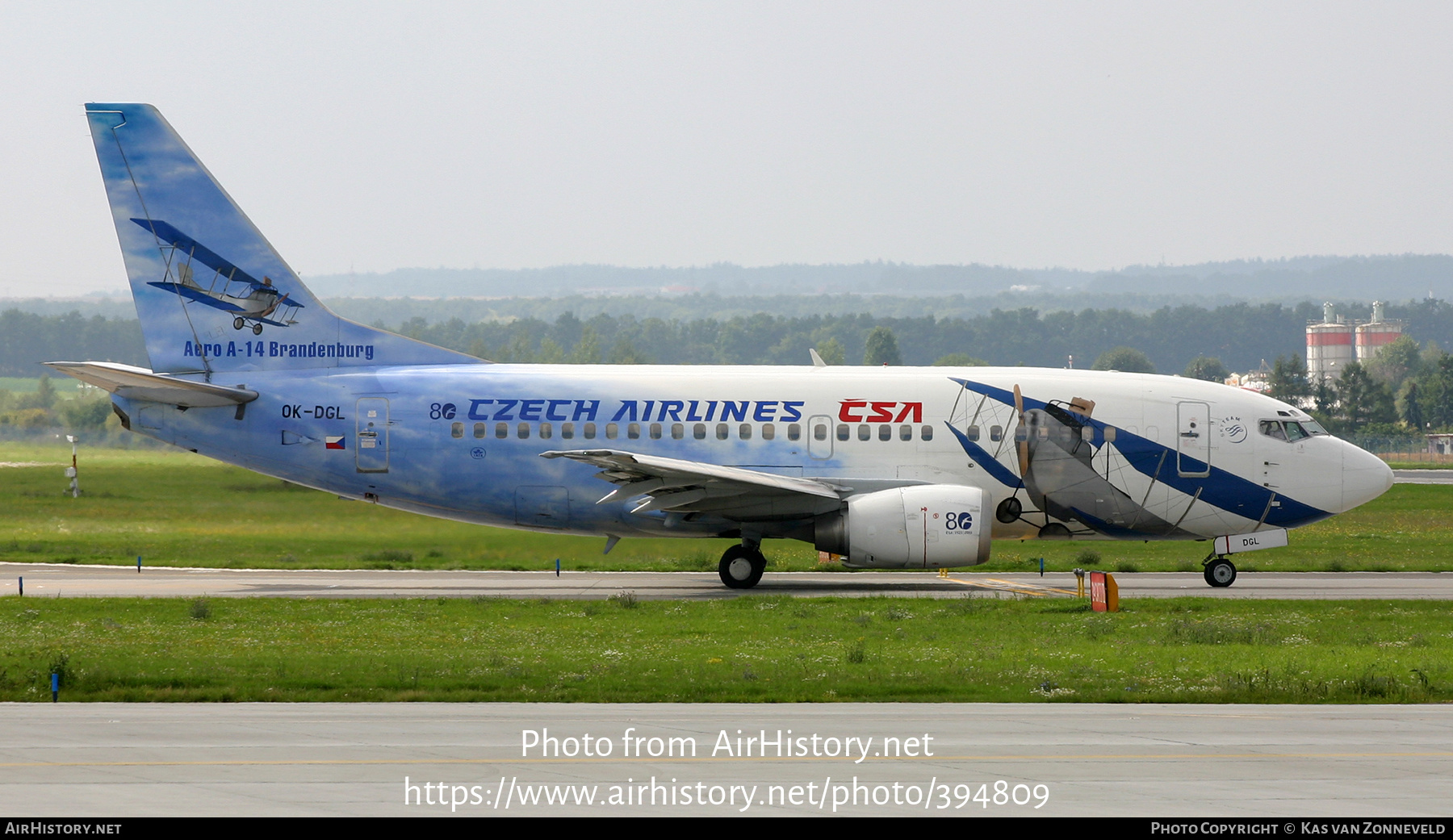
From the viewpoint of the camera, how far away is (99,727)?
50.4 ft

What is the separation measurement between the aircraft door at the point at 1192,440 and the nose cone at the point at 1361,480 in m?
2.94

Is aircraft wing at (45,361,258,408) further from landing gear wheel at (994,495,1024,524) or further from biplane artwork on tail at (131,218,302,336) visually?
landing gear wheel at (994,495,1024,524)

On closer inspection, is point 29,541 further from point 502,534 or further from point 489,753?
point 489,753

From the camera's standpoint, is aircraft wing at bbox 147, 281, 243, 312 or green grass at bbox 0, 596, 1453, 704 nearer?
green grass at bbox 0, 596, 1453, 704

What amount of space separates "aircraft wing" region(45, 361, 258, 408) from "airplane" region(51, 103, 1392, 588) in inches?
1.8

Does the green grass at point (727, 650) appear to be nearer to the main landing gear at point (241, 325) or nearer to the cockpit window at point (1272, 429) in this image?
the cockpit window at point (1272, 429)

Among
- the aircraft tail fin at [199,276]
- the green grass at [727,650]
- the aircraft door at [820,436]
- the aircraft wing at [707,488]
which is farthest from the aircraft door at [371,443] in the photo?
the aircraft door at [820,436]

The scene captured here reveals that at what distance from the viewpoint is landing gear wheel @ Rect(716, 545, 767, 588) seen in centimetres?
3058

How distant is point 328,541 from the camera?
3531cm

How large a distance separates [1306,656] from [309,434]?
64.5 feet

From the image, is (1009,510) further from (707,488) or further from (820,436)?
(707,488)

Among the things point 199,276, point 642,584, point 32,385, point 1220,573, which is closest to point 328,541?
point 199,276

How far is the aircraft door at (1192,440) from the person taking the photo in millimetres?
30766

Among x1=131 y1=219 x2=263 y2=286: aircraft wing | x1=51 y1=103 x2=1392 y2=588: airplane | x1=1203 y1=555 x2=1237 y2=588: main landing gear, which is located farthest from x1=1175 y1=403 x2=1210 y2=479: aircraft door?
x1=131 y1=219 x2=263 y2=286: aircraft wing
